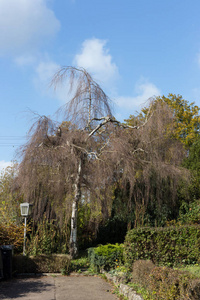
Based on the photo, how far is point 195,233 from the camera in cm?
1058

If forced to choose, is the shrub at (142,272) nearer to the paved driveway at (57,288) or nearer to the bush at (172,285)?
the bush at (172,285)

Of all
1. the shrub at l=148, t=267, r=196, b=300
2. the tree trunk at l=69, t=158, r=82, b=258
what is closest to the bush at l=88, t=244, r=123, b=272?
the tree trunk at l=69, t=158, r=82, b=258

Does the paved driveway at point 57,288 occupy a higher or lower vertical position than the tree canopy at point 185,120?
lower

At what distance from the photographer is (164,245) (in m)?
10.3

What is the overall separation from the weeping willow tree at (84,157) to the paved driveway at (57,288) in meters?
2.66

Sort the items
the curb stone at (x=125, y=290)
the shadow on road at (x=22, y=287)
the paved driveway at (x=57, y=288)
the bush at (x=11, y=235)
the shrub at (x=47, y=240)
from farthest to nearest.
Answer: the shrub at (x=47, y=240), the bush at (x=11, y=235), the shadow on road at (x=22, y=287), the paved driveway at (x=57, y=288), the curb stone at (x=125, y=290)

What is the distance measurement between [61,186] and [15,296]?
16.1ft

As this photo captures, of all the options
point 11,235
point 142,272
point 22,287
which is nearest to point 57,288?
point 22,287

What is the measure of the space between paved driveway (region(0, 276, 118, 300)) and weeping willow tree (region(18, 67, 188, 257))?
2655mm

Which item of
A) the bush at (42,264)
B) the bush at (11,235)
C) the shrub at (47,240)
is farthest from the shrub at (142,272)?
the bush at (11,235)

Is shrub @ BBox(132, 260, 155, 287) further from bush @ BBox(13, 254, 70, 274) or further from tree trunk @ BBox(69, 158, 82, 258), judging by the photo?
tree trunk @ BBox(69, 158, 82, 258)

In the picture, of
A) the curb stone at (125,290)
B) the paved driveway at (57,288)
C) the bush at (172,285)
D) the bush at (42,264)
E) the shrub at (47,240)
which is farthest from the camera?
the shrub at (47,240)

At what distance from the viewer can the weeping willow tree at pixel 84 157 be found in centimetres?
1198

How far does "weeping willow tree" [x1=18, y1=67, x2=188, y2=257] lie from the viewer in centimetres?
A: 1198
